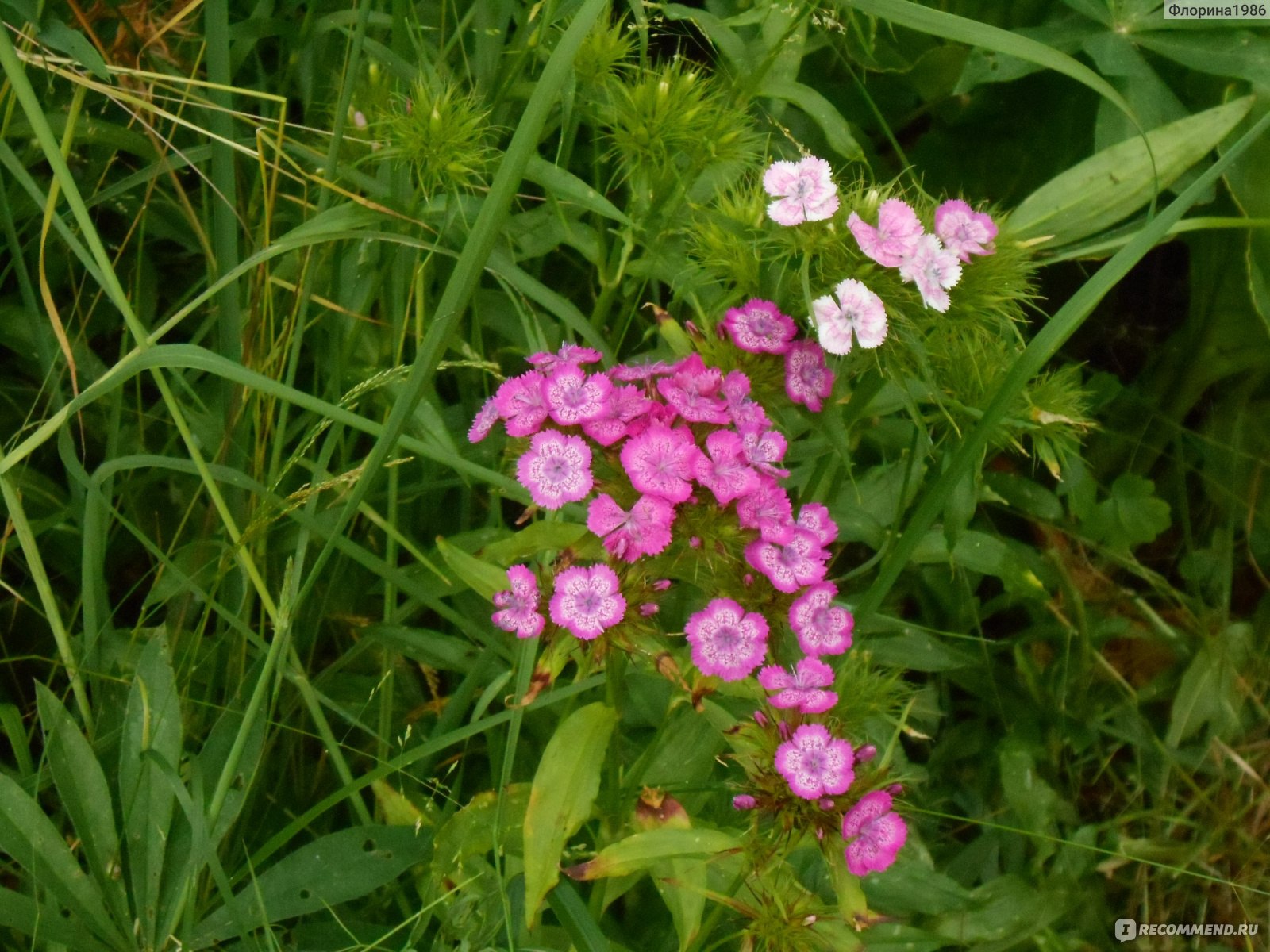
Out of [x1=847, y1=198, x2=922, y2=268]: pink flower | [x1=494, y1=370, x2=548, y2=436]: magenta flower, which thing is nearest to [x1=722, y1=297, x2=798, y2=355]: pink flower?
[x1=847, y1=198, x2=922, y2=268]: pink flower

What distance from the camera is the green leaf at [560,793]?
999mm

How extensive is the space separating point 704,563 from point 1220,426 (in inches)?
49.7

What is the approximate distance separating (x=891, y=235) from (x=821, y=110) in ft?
1.10

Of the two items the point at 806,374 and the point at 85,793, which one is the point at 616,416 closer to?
the point at 806,374

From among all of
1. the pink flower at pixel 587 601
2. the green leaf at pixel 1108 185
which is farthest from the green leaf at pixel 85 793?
the green leaf at pixel 1108 185

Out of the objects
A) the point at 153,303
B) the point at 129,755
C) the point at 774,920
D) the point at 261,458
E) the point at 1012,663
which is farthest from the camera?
the point at 1012,663

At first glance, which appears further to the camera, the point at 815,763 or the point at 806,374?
the point at 806,374

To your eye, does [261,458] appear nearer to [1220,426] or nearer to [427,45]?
[427,45]

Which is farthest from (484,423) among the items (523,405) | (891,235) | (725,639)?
(891,235)

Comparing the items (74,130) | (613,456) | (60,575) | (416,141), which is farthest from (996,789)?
(74,130)

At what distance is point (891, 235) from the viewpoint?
108cm

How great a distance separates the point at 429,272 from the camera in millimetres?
1408

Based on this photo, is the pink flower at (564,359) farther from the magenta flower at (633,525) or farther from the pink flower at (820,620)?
the pink flower at (820,620)

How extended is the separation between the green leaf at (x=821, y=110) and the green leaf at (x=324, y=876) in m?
0.91
